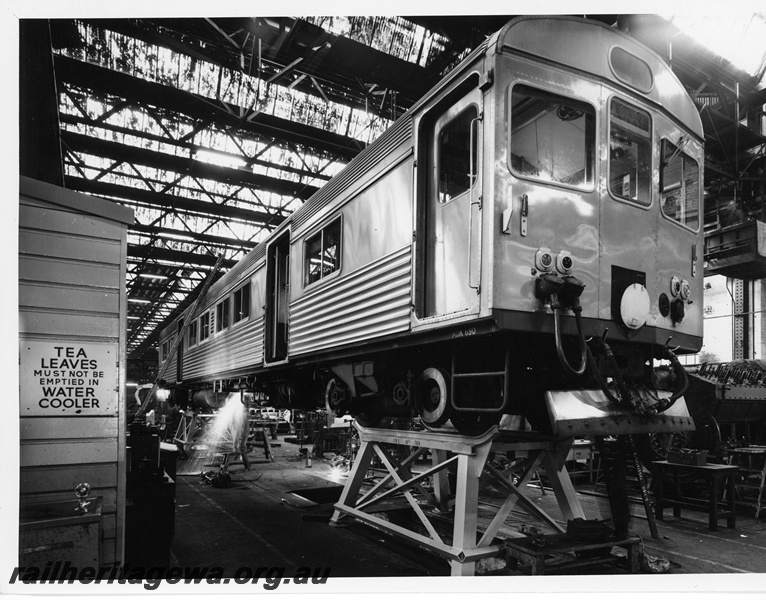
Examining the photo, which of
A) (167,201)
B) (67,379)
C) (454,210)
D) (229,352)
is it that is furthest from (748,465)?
(167,201)

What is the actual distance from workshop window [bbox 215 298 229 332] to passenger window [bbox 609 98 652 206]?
846cm

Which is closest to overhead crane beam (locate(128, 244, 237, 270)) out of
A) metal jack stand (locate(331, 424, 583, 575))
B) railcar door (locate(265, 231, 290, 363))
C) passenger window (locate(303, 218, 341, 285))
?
railcar door (locate(265, 231, 290, 363))

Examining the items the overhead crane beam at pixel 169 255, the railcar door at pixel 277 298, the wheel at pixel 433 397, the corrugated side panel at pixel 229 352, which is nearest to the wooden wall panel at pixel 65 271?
the wheel at pixel 433 397

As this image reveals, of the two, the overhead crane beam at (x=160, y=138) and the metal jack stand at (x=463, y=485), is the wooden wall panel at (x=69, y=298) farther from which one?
the overhead crane beam at (x=160, y=138)

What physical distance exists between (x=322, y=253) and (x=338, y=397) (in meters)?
1.59

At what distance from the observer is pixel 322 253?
252 inches

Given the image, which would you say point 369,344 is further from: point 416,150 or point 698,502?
point 698,502

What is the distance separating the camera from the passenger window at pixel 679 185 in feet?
14.8

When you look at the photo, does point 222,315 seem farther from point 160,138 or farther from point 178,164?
point 160,138

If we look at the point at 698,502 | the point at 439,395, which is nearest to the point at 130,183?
the point at 439,395

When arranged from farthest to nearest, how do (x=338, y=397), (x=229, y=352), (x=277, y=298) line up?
(x=229, y=352) → (x=277, y=298) → (x=338, y=397)

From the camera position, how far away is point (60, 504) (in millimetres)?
3760

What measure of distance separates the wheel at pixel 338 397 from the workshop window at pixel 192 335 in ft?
29.8

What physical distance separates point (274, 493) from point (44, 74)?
21.1ft
